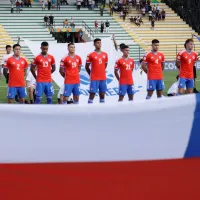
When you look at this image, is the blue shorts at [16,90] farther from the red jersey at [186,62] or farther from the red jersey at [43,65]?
the red jersey at [186,62]

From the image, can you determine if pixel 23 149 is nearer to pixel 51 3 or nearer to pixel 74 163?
pixel 74 163

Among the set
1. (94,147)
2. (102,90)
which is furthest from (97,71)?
(94,147)

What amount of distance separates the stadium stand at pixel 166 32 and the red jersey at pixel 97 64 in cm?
2333

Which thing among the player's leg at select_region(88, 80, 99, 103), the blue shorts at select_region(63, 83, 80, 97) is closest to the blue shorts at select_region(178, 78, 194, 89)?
the player's leg at select_region(88, 80, 99, 103)

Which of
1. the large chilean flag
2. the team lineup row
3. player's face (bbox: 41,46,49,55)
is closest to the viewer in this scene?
the large chilean flag

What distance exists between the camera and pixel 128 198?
248 centimetres

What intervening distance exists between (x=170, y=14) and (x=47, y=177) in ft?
137

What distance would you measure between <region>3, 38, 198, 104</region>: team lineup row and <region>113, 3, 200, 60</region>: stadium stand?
22962 mm

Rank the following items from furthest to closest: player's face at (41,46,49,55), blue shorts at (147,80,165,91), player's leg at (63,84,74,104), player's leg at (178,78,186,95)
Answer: blue shorts at (147,80,165,91)
player's leg at (178,78,186,95)
player's leg at (63,84,74,104)
player's face at (41,46,49,55)

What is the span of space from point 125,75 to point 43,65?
6.34ft

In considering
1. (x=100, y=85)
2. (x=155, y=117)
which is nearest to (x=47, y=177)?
(x=155, y=117)

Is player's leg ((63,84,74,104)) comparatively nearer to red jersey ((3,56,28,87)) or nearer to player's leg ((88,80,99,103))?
player's leg ((88,80,99,103))

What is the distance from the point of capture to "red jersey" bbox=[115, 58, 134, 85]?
13677 millimetres

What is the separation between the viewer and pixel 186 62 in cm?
1366
